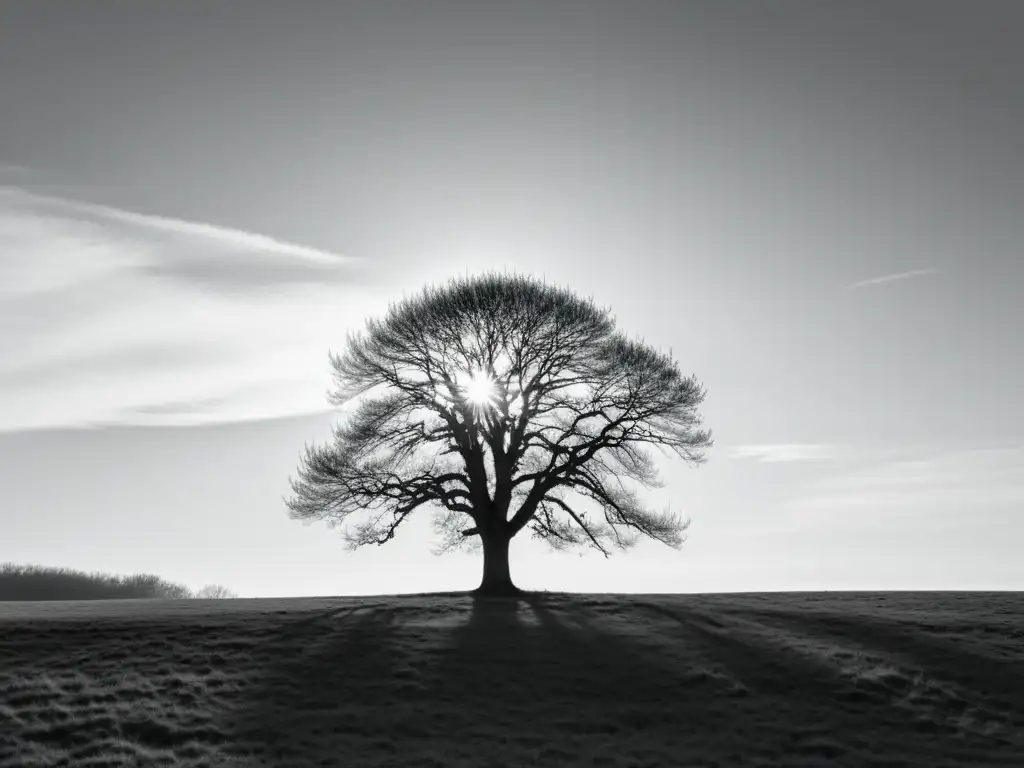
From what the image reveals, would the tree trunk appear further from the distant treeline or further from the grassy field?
the distant treeline

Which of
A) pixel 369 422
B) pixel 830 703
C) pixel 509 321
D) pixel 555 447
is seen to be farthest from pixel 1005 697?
pixel 369 422

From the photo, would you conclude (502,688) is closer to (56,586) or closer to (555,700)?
(555,700)

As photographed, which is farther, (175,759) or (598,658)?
(598,658)

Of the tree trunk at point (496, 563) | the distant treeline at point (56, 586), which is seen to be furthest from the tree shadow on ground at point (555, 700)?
the distant treeline at point (56, 586)

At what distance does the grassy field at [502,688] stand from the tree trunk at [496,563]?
616 cm

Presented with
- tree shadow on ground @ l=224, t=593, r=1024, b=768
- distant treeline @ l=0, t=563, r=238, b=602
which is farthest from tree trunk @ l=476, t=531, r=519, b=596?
distant treeline @ l=0, t=563, r=238, b=602

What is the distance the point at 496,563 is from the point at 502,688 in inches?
641

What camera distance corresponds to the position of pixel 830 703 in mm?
24609

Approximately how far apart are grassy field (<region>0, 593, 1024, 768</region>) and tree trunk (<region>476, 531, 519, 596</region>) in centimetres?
616

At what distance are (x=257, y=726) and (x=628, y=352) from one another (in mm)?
26682

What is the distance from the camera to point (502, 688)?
24.7 m

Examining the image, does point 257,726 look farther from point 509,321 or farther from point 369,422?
point 509,321

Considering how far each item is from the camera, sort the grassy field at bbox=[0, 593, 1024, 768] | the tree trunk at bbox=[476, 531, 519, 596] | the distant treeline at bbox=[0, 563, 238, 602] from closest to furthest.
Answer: the grassy field at bbox=[0, 593, 1024, 768] < the tree trunk at bbox=[476, 531, 519, 596] < the distant treeline at bbox=[0, 563, 238, 602]

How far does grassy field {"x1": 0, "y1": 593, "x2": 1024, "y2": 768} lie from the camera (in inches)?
820
